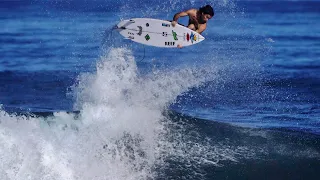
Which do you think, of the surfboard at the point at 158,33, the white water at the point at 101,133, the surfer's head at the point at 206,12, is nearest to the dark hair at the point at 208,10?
the surfer's head at the point at 206,12

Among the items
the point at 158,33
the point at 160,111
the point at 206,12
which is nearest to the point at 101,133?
the point at 160,111

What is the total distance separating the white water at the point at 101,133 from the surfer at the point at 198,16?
2186 millimetres

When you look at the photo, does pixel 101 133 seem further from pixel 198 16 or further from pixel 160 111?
pixel 198 16

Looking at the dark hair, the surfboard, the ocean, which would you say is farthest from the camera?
the surfboard

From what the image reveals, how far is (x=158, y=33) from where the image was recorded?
16.9 m

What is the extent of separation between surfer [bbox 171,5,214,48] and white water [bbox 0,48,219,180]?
7.17 feet

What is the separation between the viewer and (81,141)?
14.2 metres

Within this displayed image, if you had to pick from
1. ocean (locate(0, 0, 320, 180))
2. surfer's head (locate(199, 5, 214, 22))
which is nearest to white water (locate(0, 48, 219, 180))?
ocean (locate(0, 0, 320, 180))

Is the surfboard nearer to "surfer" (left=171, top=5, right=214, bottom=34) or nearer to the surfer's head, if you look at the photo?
"surfer" (left=171, top=5, right=214, bottom=34)

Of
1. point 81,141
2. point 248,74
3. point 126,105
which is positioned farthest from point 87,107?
point 248,74

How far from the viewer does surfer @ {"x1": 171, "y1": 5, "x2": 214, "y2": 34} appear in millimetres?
15648

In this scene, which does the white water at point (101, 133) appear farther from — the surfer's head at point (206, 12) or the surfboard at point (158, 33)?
the surfer's head at point (206, 12)

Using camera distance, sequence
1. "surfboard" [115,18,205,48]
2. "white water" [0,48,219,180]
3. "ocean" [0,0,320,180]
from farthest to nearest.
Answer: "surfboard" [115,18,205,48]
"ocean" [0,0,320,180]
"white water" [0,48,219,180]

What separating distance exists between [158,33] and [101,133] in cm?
357
